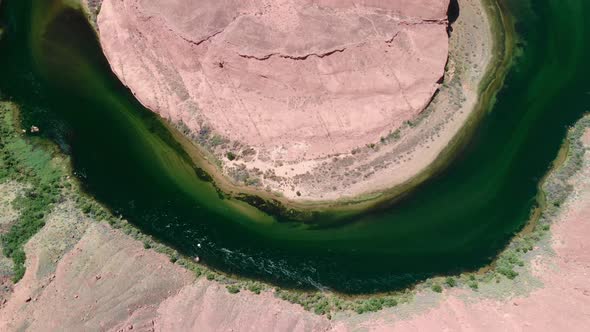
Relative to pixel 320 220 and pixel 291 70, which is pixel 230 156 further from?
pixel 320 220

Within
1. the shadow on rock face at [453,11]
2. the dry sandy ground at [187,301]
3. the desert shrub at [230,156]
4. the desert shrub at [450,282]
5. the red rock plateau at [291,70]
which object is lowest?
the dry sandy ground at [187,301]

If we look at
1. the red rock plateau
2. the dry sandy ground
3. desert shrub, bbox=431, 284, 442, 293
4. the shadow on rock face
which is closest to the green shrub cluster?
the dry sandy ground

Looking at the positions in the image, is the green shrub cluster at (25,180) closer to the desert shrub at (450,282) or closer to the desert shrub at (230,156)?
the desert shrub at (230,156)

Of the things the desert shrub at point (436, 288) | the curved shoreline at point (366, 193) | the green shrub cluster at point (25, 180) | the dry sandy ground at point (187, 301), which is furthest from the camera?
the curved shoreline at point (366, 193)

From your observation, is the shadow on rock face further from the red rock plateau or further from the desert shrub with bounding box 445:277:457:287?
the desert shrub with bounding box 445:277:457:287

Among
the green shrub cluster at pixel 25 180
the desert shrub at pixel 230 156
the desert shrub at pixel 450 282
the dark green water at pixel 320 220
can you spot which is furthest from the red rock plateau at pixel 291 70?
the desert shrub at pixel 450 282

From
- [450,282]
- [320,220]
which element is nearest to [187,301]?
[320,220]

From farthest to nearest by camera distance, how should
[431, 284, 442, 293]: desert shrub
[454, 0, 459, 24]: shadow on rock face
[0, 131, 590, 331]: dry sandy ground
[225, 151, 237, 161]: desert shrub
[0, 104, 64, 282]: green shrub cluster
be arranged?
[454, 0, 459, 24]: shadow on rock face → [225, 151, 237, 161]: desert shrub → [0, 104, 64, 282]: green shrub cluster → [431, 284, 442, 293]: desert shrub → [0, 131, 590, 331]: dry sandy ground
